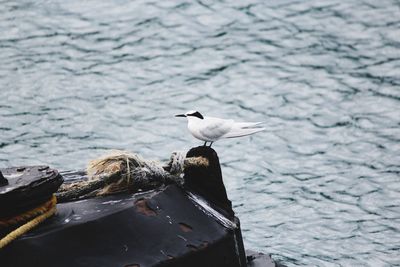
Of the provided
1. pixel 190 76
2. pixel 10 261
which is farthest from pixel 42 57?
pixel 10 261

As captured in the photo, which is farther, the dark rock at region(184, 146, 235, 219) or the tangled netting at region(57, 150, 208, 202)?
the dark rock at region(184, 146, 235, 219)

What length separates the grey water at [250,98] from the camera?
24.0 ft

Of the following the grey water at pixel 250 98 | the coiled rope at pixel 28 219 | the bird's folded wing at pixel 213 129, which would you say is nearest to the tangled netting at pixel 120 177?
the coiled rope at pixel 28 219

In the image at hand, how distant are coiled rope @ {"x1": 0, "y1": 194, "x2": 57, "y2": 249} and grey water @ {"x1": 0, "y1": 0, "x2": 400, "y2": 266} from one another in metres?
3.06

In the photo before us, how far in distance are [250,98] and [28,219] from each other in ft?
19.1

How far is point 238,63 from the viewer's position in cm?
1023

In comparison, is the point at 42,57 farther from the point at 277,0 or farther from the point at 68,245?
the point at 68,245

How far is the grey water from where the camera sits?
731cm

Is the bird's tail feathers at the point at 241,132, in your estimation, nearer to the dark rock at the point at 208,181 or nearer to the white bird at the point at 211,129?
the white bird at the point at 211,129

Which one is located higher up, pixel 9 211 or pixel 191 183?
pixel 9 211

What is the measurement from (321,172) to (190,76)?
2.63 meters

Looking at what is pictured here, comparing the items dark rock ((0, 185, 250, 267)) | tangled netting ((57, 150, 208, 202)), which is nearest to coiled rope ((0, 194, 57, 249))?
dark rock ((0, 185, 250, 267))

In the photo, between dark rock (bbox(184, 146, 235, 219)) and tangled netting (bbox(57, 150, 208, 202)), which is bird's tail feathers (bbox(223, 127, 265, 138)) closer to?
dark rock (bbox(184, 146, 235, 219))

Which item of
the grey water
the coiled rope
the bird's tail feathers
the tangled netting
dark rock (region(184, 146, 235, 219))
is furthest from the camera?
the grey water
